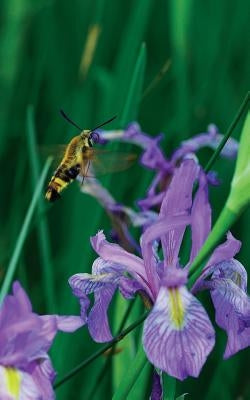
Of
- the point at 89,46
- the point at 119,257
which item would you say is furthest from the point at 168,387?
the point at 89,46

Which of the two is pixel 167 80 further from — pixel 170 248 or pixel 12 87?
pixel 170 248

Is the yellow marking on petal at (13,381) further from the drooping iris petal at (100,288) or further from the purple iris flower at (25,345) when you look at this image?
the drooping iris petal at (100,288)

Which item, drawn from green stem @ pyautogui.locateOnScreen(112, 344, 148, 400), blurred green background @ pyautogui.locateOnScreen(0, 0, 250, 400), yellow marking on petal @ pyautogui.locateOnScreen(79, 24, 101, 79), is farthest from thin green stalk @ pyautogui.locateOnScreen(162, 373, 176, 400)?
yellow marking on petal @ pyautogui.locateOnScreen(79, 24, 101, 79)

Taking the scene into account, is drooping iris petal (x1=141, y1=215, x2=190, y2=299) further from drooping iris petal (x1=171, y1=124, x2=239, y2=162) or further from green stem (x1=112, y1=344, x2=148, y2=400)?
drooping iris petal (x1=171, y1=124, x2=239, y2=162)

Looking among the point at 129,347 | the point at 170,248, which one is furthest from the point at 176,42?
the point at 170,248

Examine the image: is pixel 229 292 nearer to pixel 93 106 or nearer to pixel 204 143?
pixel 204 143

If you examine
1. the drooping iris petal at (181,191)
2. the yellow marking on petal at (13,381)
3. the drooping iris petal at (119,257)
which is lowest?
the yellow marking on petal at (13,381)

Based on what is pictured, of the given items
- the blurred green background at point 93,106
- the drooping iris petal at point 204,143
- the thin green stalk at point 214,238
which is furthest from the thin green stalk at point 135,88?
the thin green stalk at point 214,238
